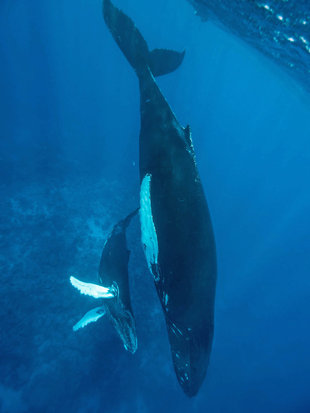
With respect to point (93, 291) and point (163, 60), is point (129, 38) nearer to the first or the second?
point (163, 60)

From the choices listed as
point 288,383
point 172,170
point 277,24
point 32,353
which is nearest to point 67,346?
point 32,353

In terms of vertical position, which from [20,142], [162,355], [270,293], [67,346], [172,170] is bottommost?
[20,142]

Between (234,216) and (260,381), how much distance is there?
831 inches

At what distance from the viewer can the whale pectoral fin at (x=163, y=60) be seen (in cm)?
579

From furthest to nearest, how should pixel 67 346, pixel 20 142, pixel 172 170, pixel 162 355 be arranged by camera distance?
1. pixel 20 142
2. pixel 162 355
3. pixel 67 346
4. pixel 172 170

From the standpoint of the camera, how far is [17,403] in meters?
11.0

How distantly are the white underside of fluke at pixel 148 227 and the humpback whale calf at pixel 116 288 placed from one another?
1.93 ft

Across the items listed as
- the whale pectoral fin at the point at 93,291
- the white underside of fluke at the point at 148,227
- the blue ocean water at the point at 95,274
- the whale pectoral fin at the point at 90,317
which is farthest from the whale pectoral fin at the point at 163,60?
the blue ocean water at the point at 95,274

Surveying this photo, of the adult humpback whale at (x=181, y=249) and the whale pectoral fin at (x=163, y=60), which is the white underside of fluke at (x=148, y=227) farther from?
the whale pectoral fin at (x=163, y=60)

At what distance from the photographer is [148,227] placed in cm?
303

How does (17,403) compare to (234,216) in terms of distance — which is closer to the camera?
(17,403)

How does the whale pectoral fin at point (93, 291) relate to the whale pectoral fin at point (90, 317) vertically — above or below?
above

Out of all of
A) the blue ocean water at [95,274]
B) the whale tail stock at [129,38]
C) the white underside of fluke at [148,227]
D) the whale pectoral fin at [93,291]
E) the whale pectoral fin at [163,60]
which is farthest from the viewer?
the blue ocean water at [95,274]

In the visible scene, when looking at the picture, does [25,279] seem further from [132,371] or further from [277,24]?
[277,24]
